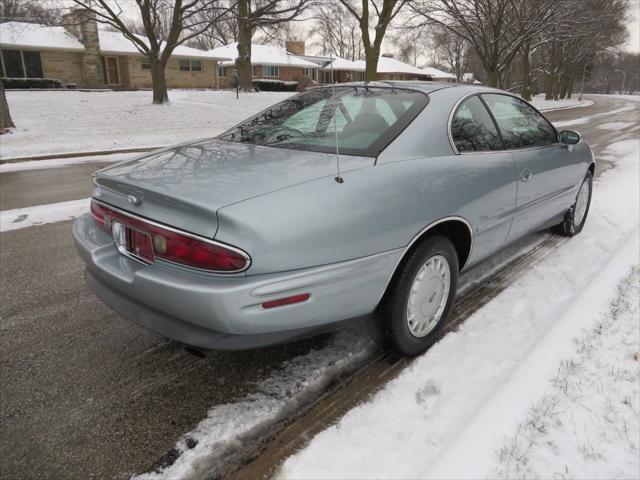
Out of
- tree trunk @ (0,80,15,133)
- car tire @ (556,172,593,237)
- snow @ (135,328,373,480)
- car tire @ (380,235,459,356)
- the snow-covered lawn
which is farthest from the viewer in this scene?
tree trunk @ (0,80,15,133)

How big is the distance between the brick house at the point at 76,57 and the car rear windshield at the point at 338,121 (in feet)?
98.4

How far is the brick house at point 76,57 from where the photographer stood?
3047 centimetres

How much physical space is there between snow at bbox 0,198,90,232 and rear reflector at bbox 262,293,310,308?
4344 millimetres

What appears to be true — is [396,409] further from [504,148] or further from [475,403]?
[504,148]

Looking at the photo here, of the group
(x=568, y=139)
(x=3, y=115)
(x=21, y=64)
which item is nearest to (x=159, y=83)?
(x=3, y=115)

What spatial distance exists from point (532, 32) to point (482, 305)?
2013 centimetres

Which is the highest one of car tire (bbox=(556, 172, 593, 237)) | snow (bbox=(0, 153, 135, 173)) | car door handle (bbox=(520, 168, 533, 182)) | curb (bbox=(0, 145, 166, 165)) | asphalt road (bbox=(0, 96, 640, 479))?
car door handle (bbox=(520, 168, 533, 182))

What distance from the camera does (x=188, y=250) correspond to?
2.07 m

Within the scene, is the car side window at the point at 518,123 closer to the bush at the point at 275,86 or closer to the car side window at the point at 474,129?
the car side window at the point at 474,129

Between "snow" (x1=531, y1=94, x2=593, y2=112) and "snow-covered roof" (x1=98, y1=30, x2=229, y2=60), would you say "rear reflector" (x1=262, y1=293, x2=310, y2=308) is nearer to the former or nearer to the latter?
"snow" (x1=531, y1=94, x2=593, y2=112)

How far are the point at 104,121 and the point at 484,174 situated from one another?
1606 cm

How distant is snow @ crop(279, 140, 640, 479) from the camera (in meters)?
2.02

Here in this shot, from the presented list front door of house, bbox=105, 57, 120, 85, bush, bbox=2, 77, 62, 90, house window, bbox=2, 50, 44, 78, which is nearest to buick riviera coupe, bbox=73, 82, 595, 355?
bush, bbox=2, 77, 62, 90

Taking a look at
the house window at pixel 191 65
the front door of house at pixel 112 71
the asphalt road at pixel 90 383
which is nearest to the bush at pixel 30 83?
the front door of house at pixel 112 71
